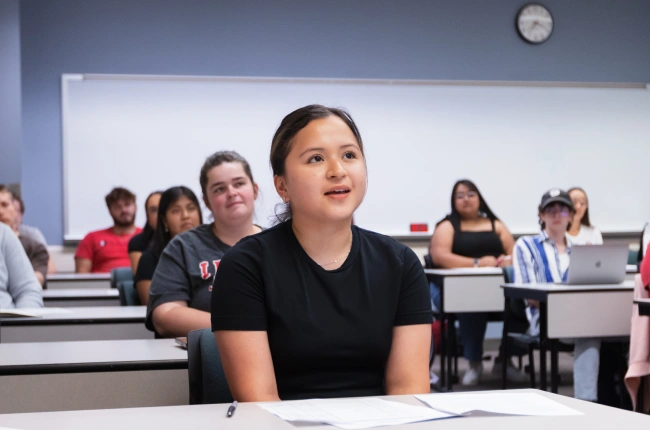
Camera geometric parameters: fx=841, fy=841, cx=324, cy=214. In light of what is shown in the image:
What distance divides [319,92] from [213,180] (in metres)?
4.52

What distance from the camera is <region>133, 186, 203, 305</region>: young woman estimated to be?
12.3 feet

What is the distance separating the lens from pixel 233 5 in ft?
23.8

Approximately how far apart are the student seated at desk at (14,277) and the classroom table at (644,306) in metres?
2.52

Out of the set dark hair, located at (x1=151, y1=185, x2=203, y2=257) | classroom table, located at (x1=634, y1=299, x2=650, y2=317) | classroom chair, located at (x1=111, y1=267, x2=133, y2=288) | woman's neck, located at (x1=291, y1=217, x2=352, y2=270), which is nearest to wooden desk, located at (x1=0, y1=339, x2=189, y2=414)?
woman's neck, located at (x1=291, y1=217, x2=352, y2=270)

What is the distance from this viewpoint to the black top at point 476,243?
240 inches

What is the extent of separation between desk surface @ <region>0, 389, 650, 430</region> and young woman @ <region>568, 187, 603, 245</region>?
5.08m

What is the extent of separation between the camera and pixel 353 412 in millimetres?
1305

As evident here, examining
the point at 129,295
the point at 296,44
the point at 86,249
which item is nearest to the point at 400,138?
the point at 296,44

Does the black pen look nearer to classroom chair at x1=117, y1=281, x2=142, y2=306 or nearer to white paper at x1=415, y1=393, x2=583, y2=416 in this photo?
white paper at x1=415, y1=393, x2=583, y2=416

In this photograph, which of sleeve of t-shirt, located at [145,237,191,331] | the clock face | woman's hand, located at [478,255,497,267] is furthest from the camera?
the clock face

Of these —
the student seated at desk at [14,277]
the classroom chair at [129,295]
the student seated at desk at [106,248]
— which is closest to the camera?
the student seated at desk at [14,277]

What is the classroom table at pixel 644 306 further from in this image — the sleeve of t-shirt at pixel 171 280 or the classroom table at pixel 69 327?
the classroom table at pixel 69 327

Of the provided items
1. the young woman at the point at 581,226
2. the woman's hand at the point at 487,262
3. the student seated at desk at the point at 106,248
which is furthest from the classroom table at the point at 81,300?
the young woman at the point at 581,226

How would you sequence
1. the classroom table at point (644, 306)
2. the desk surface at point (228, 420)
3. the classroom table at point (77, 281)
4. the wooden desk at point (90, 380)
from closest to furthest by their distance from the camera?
the desk surface at point (228, 420) → the wooden desk at point (90, 380) → the classroom table at point (644, 306) → the classroom table at point (77, 281)
